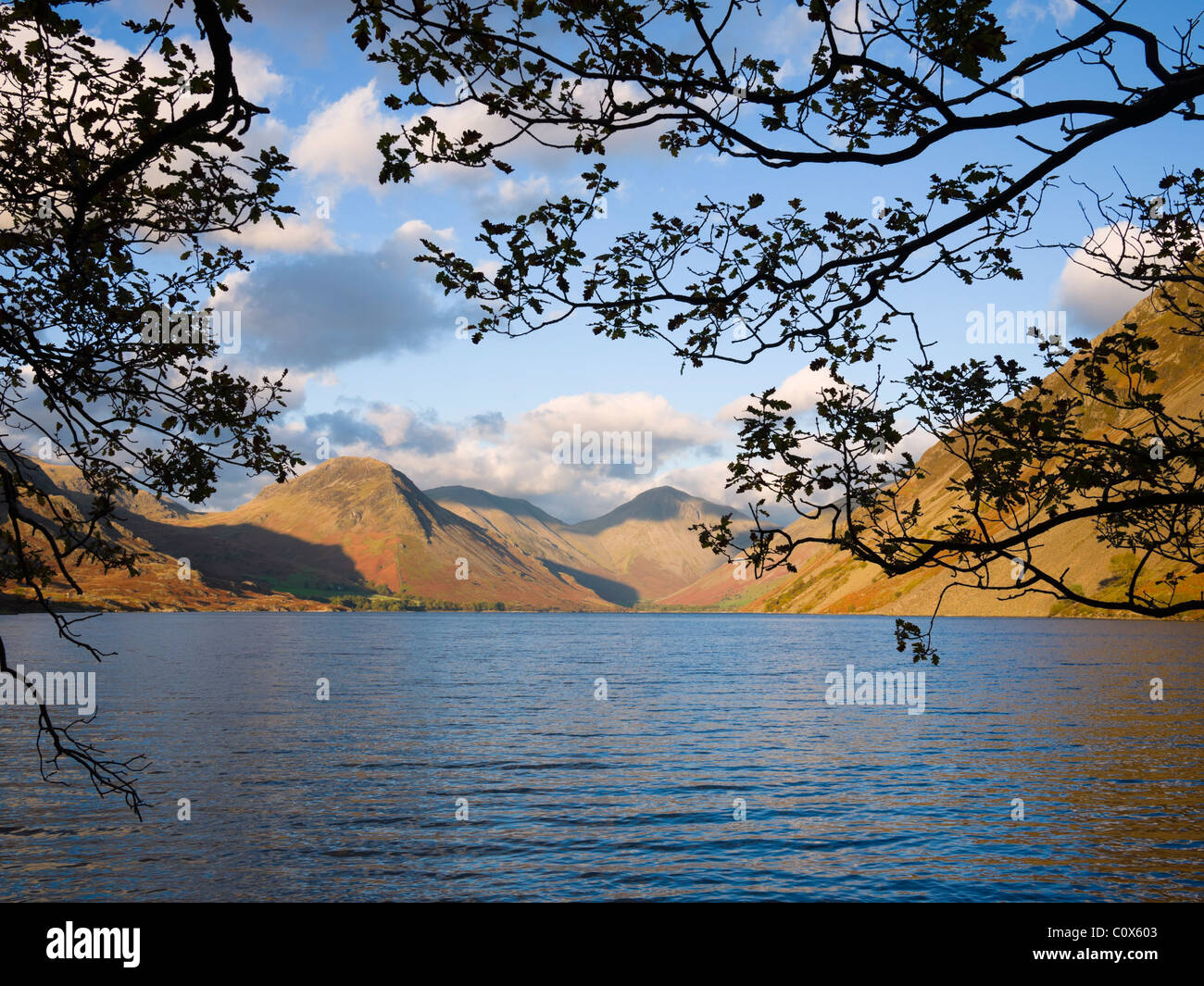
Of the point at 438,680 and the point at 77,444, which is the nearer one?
the point at 77,444

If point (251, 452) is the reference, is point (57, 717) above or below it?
below

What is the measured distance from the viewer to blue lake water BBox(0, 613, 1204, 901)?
2484 cm

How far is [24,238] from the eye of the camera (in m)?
12.4

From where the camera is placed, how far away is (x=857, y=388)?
41.5 ft

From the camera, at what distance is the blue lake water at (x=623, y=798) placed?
24.8 meters

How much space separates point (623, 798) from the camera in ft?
116
